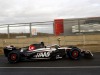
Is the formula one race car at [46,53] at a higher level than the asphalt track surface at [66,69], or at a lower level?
higher

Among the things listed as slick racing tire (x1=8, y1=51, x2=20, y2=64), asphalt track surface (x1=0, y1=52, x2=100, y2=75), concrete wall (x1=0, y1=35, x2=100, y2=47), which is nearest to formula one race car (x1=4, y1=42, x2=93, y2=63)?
slick racing tire (x1=8, y1=51, x2=20, y2=64)

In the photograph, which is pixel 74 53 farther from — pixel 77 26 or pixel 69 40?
pixel 77 26

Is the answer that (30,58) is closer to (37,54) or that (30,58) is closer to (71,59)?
(37,54)

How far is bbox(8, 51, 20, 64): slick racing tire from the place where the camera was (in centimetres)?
1606

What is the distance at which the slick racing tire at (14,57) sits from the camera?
52.7 feet

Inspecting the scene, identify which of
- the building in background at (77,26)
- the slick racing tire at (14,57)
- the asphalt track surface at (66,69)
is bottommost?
the asphalt track surface at (66,69)

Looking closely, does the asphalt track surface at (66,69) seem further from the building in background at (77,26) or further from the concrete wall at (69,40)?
the building in background at (77,26)

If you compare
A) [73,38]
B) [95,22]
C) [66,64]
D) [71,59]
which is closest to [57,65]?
[66,64]

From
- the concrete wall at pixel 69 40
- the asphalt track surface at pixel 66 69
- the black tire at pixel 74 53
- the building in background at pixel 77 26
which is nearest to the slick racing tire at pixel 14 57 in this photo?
the asphalt track surface at pixel 66 69

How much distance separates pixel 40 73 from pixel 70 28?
1342cm

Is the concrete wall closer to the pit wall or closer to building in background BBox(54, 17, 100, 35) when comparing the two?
the pit wall

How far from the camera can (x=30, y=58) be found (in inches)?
632

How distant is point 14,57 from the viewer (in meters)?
16.1

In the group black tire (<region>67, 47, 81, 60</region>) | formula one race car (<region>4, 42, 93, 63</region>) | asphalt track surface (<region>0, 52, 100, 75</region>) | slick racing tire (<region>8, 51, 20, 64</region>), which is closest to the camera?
asphalt track surface (<region>0, 52, 100, 75</region>)
